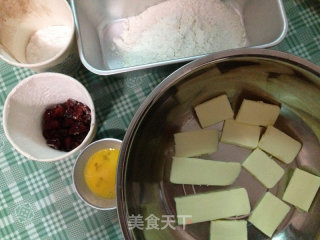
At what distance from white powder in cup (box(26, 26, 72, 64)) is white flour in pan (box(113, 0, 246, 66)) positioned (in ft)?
0.46

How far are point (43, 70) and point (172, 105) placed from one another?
0.33m

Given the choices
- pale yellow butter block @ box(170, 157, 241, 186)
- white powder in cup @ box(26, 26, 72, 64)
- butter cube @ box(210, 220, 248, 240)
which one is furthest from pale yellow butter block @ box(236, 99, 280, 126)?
white powder in cup @ box(26, 26, 72, 64)

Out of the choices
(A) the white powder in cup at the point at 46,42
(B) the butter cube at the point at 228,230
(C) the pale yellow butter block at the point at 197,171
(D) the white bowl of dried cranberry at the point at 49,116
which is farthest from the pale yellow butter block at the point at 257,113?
(A) the white powder in cup at the point at 46,42

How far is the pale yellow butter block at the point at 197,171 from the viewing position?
2.96 ft

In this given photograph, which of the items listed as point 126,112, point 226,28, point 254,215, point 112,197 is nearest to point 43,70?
point 126,112

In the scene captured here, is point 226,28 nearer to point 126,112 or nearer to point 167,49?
point 167,49

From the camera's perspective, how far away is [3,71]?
38.8 inches

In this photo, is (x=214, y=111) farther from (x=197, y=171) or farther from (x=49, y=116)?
(x=49, y=116)

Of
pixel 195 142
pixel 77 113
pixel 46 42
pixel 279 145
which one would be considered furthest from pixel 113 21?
pixel 279 145

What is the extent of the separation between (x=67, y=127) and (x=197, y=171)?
339 millimetres

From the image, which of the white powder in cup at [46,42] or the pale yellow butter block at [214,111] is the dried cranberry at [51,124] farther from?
the pale yellow butter block at [214,111]

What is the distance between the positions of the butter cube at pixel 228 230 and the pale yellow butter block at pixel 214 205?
0.06 feet

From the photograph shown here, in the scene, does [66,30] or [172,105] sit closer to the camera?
[172,105]

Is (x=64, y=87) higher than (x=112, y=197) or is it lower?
higher
